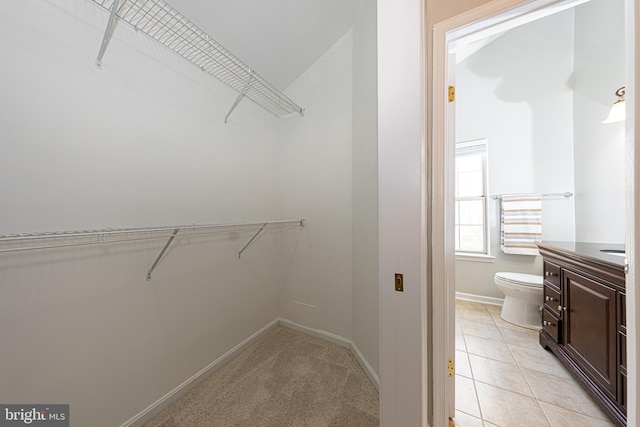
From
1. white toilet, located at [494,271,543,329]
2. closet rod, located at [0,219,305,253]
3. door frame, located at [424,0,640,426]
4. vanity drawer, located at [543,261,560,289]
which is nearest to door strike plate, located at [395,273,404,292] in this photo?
door frame, located at [424,0,640,426]

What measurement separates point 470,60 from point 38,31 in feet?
12.6

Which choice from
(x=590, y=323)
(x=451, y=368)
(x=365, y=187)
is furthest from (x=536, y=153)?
(x=451, y=368)

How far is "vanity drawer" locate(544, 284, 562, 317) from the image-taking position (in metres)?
1.68

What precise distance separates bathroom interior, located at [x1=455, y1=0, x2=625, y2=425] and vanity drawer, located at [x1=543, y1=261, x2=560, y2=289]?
451mm

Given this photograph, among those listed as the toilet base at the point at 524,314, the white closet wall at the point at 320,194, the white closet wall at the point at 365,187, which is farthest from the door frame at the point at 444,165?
the toilet base at the point at 524,314

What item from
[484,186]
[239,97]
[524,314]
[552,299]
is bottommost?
[524,314]

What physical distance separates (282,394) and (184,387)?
0.63 metres

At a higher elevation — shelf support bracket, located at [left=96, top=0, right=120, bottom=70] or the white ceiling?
the white ceiling

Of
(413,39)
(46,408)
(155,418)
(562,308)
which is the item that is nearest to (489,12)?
(413,39)

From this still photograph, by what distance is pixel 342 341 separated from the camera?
1.88 metres

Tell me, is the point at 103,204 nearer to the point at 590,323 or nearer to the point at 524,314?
the point at 590,323

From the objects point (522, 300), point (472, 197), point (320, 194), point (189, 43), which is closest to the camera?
point (189, 43)

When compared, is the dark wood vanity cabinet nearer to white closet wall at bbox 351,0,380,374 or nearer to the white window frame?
the white window frame

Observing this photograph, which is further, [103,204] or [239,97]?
[239,97]
